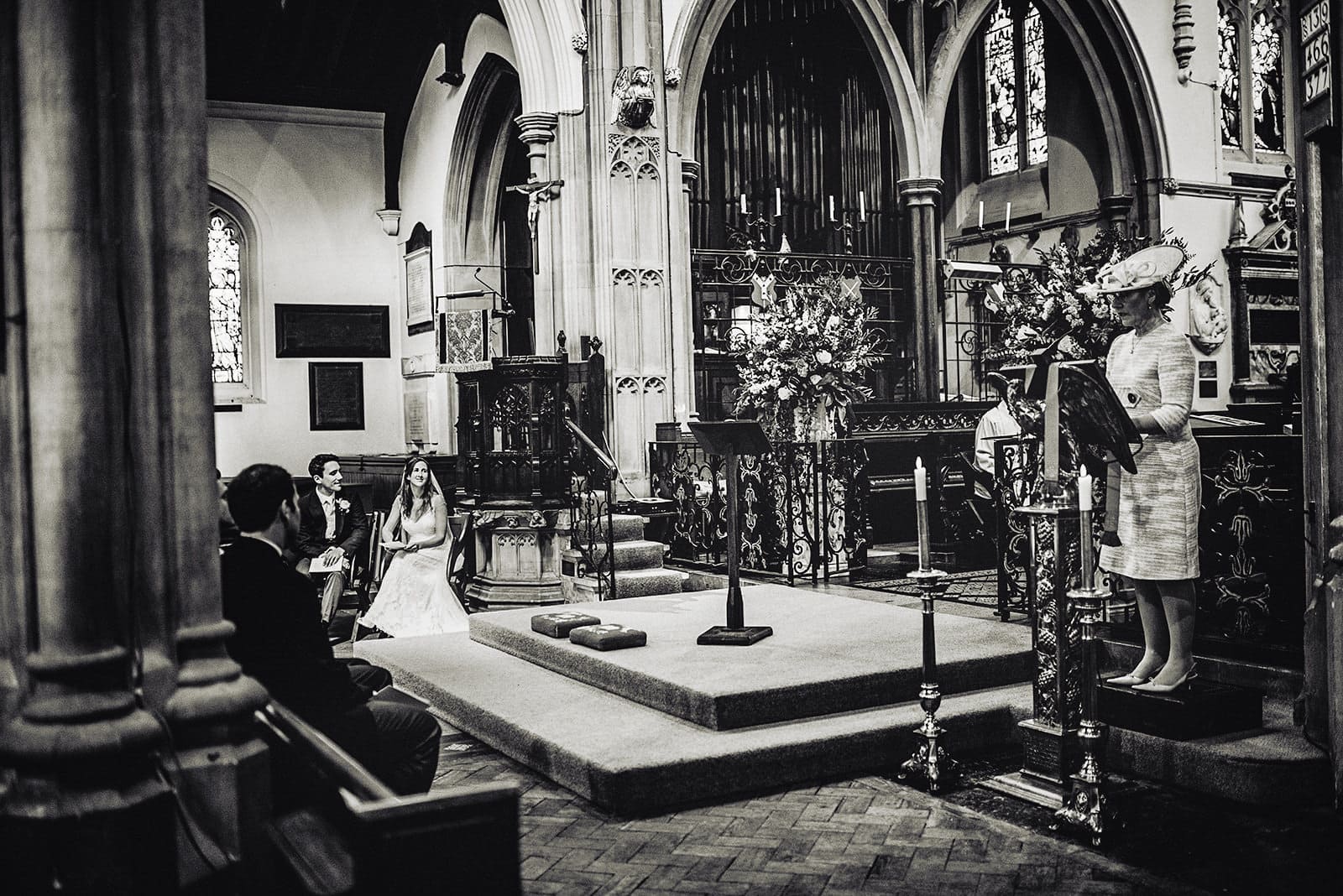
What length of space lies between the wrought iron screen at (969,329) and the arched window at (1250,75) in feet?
11.1

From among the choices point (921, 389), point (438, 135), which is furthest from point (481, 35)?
point (921, 389)

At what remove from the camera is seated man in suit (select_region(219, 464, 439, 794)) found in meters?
3.28

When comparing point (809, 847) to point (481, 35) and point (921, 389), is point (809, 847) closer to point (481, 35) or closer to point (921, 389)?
point (921, 389)

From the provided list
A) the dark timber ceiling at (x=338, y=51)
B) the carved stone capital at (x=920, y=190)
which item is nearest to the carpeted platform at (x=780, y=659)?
the carved stone capital at (x=920, y=190)

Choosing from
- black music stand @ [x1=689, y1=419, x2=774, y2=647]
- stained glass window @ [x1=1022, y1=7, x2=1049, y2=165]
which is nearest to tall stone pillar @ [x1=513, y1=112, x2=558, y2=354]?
black music stand @ [x1=689, y1=419, x2=774, y2=647]

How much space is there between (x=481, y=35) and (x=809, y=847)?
12002 mm

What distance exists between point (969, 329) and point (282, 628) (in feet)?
45.2

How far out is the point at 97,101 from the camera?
234 cm

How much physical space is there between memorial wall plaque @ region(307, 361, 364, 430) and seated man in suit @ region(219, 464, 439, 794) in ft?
41.9

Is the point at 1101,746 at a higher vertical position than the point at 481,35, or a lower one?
lower

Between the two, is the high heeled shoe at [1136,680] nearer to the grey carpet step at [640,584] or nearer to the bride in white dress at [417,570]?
the grey carpet step at [640,584]

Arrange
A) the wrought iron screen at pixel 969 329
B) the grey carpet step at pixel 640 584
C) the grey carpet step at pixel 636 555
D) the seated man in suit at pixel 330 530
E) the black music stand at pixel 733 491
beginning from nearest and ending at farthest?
the black music stand at pixel 733 491 → the seated man in suit at pixel 330 530 → the grey carpet step at pixel 640 584 → the grey carpet step at pixel 636 555 → the wrought iron screen at pixel 969 329

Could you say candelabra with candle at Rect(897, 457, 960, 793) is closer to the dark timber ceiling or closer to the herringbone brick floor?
the herringbone brick floor

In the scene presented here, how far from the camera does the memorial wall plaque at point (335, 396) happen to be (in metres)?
15.9
